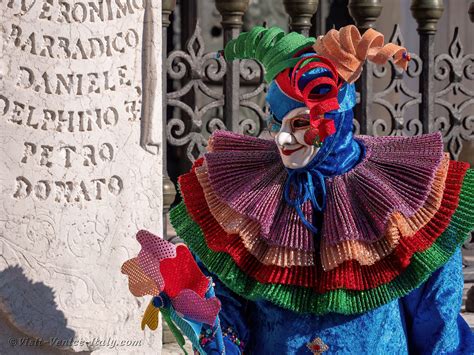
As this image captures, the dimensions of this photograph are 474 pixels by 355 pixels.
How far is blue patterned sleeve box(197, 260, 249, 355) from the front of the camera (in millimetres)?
3127

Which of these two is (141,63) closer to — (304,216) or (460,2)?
(304,216)

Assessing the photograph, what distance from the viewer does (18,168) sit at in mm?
4156

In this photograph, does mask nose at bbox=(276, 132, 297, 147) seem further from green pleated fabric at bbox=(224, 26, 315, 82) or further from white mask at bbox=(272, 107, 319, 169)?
green pleated fabric at bbox=(224, 26, 315, 82)

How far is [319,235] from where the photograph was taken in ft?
10.1

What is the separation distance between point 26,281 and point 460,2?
5.05 meters

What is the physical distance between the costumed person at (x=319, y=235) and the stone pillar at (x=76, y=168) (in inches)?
44.4

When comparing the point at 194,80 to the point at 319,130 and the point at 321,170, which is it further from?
the point at 319,130

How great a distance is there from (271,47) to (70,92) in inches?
51.4

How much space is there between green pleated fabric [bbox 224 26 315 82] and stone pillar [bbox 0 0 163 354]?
117 cm

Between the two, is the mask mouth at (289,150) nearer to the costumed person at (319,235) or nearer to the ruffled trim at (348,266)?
the costumed person at (319,235)

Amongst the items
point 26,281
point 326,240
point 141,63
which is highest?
point 141,63

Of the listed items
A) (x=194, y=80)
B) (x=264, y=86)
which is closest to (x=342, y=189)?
(x=194, y=80)

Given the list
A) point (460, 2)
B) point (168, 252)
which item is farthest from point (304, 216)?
point (460, 2)

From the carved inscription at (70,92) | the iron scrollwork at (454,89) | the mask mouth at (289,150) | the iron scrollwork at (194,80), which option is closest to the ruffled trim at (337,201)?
the mask mouth at (289,150)
